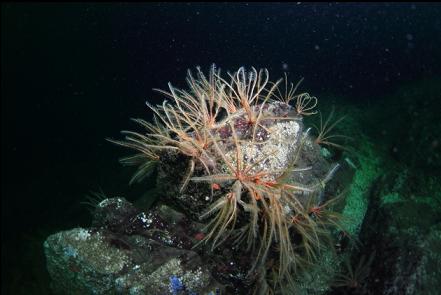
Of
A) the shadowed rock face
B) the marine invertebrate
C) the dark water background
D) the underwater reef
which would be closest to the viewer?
the marine invertebrate

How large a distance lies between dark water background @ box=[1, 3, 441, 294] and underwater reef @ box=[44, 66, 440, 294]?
4566mm

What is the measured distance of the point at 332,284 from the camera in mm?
4535

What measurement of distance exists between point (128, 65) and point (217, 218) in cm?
1682

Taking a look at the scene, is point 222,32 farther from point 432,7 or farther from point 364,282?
point 364,282

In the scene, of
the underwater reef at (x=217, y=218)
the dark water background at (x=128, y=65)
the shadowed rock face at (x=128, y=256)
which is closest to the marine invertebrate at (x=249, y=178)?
the underwater reef at (x=217, y=218)

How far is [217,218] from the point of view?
349 centimetres

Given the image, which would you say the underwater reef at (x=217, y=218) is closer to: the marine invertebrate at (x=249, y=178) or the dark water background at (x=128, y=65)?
the marine invertebrate at (x=249, y=178)

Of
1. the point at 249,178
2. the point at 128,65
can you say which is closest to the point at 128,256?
the point at 249,178

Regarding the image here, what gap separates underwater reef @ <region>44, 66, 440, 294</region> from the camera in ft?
10.9

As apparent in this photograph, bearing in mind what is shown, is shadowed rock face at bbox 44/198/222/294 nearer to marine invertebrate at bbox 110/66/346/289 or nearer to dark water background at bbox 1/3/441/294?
marine invertebrate at bbox 110/66/346/289

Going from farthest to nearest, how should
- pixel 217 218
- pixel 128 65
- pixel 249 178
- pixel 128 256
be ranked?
1. pixel 128 65
2. pixel 128 256
3. pixel 217 218
4. pixel 249 178

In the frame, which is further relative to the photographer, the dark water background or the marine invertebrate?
the dark water background

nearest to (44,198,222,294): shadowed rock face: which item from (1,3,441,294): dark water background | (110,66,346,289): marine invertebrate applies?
(110,66,346,289): marine invertebrate

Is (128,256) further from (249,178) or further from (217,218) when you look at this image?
(249,178)
